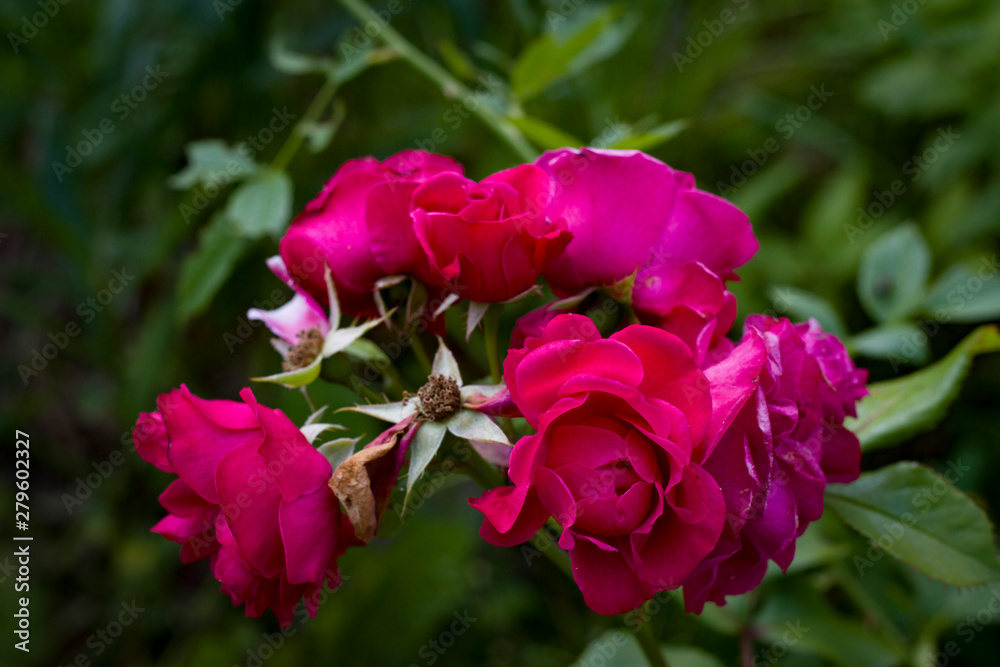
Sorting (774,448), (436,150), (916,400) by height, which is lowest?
(916,400)

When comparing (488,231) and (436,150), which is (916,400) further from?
(436,150)

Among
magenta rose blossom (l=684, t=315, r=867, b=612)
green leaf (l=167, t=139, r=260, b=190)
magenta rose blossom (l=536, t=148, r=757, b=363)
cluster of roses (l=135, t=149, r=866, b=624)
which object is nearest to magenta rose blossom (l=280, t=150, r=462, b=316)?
cluster of roses (l=135, t=149, r=866, b=624)

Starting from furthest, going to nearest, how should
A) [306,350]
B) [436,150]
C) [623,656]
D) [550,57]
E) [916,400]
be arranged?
[436,150]
[550,57]
[623,656]
[916,400]
[306,350]

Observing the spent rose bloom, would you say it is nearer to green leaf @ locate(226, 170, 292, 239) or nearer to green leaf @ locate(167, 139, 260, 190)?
green leaf @ locate(226, 170, 292, 239)

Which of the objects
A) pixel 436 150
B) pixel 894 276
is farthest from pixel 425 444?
pixel 436 150

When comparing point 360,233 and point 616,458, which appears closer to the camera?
point 616,458

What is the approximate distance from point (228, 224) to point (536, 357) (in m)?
0.83

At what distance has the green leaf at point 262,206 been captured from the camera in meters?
1.10

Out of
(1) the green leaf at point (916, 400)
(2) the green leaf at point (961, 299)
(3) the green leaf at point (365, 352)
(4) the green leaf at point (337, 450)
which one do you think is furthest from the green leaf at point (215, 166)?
(2) the green leaf at point (961, 299)

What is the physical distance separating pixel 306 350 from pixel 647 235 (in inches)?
13.8

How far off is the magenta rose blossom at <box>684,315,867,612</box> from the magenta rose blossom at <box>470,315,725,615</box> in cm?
4

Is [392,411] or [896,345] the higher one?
[392,411]

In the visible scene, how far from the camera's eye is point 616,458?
0.54 meters

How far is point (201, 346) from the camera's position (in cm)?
217
